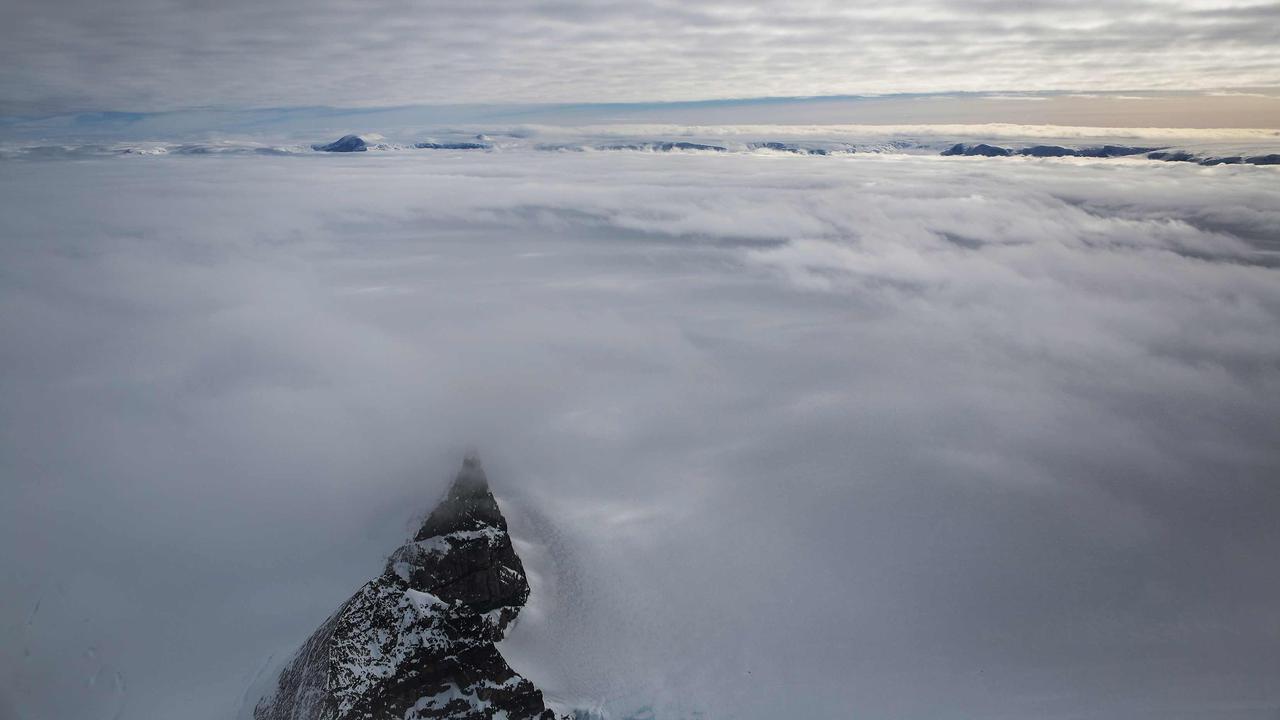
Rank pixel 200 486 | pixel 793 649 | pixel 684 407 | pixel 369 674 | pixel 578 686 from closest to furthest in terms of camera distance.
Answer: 1. pixel 369 674
2. pixel 578 686
3. pixel 793 649
4. pixel 200 486
5. pixel 684 407

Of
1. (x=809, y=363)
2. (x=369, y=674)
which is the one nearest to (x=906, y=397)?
(x=809, y=363)

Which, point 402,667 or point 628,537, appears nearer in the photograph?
point 402,667

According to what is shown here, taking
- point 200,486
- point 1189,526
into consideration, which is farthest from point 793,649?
point 200,486

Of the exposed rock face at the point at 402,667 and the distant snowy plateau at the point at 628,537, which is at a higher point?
the exposed rock face at the point at 402,667

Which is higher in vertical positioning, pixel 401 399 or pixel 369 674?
pixel 369 674

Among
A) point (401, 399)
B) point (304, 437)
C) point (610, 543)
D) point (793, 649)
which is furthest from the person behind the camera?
point (401, 399)

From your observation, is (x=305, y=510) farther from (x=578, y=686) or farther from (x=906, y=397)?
(x=906, y=397)

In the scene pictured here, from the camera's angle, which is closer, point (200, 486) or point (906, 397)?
point (200, 486)

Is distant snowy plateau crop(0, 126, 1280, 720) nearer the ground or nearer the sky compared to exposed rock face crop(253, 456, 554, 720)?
nearer the ground

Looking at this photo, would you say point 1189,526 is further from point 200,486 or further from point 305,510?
point 200,486
